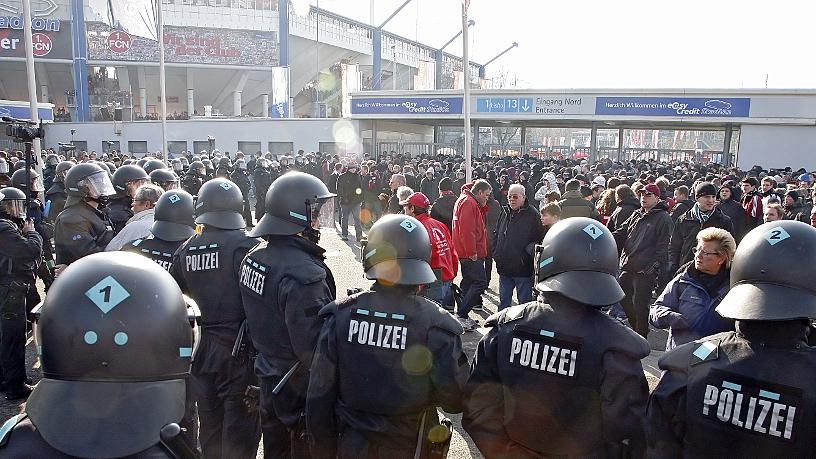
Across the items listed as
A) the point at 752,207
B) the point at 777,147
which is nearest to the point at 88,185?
the point at 752,207

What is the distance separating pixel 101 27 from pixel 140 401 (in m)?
48.7

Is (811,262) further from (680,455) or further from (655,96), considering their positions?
(655,96)

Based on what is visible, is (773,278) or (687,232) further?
(687,232)

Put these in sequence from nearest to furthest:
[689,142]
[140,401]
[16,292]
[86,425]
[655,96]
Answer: [86,425]
[140,401]
[16,292]
[655,96]
[689,142]

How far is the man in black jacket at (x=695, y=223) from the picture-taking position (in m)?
7.00

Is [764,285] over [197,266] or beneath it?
over

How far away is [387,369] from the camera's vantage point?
9.13 feet

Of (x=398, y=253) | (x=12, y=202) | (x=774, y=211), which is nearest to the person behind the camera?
(x=398, y=253)

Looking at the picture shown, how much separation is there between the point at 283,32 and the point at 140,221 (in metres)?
44.2

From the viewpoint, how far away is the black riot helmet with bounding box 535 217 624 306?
2.60 metres

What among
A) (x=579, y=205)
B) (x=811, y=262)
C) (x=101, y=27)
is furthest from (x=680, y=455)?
(x=101, y=27)

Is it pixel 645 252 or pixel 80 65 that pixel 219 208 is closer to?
pixel 645 252

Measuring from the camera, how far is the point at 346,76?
3406cm

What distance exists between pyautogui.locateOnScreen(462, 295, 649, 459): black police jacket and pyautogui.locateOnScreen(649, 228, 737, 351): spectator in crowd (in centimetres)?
196
